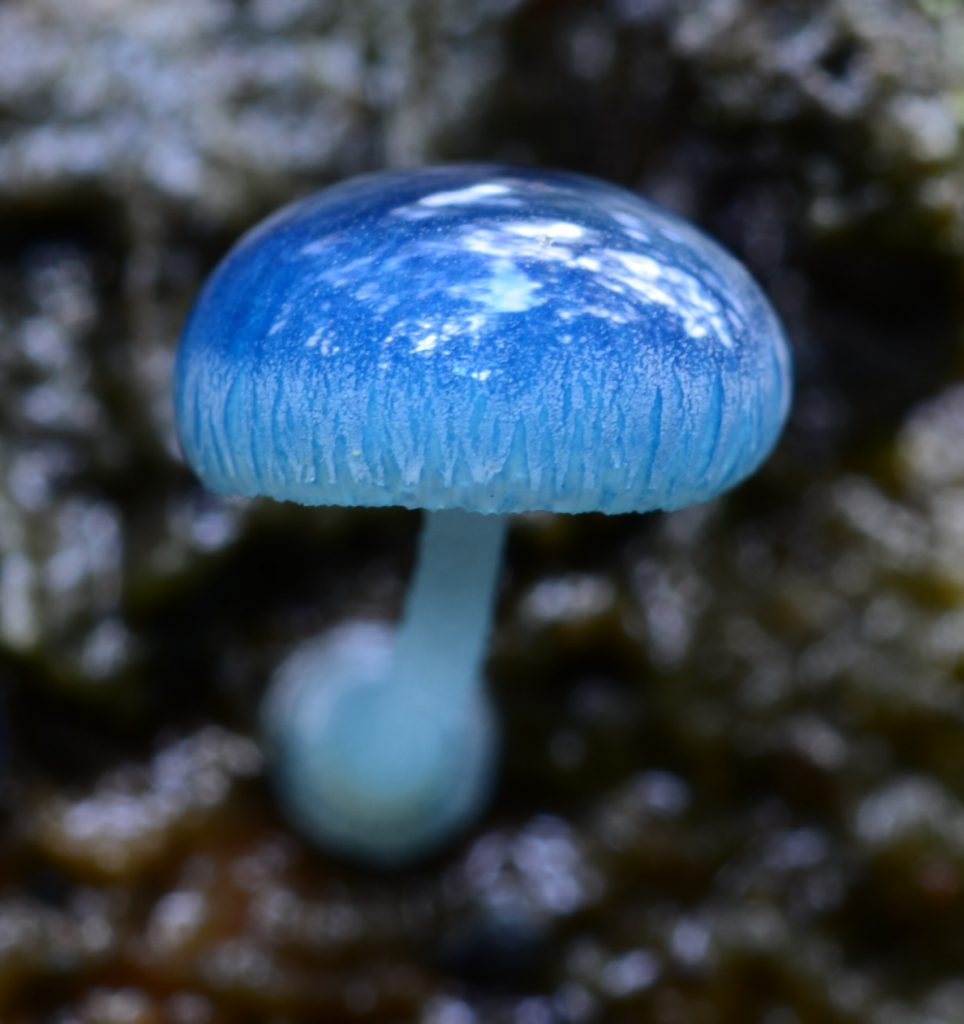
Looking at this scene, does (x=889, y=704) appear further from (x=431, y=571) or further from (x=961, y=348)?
(x=431, y=571)

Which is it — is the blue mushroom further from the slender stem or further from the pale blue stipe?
the pale blue stipe

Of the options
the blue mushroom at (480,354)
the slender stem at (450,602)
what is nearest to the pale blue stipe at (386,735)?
the slender stem at (450,602)

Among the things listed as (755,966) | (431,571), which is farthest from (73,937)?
(755,966)

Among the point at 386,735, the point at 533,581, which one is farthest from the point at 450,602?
the point at 533,581

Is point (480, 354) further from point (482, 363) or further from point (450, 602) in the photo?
point (450, 602)

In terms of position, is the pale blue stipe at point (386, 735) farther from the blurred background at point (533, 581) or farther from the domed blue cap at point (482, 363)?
the domed blue cap at point (482, 363)
